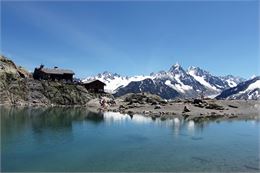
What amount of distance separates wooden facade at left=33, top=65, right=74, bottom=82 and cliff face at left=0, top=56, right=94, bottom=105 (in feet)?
51.0

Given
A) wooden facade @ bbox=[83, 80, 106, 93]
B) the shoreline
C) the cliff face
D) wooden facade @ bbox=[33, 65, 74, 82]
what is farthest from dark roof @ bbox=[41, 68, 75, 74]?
the shoreline

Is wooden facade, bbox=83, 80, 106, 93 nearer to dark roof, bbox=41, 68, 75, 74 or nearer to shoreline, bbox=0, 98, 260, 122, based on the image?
dark roof, bbox=41, 68, 75, 74

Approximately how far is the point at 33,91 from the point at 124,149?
91.6m

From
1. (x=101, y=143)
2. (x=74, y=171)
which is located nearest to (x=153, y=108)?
(x=101, y=143)

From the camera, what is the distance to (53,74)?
156500 mm

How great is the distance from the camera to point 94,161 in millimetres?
37625

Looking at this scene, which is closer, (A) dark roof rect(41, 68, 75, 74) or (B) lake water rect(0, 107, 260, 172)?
(B) lake water rect(0, 107, 260, 172)

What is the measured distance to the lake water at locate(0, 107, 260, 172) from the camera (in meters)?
35.8

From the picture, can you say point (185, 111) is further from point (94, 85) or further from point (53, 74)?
point (53, 74)

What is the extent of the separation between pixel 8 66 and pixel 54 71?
86.0ft

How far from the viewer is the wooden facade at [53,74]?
155375mm

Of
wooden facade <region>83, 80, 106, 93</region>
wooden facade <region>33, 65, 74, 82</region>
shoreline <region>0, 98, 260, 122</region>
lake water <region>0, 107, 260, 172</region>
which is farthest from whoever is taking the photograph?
wooden facade <region>83, 80, 106, 93</region>

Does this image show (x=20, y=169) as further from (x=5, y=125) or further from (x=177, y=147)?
(x=5, y=125)

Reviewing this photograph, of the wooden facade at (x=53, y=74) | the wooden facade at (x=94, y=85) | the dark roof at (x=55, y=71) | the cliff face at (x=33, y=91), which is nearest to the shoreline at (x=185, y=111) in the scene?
the cliff face at (x=33, y=91)
